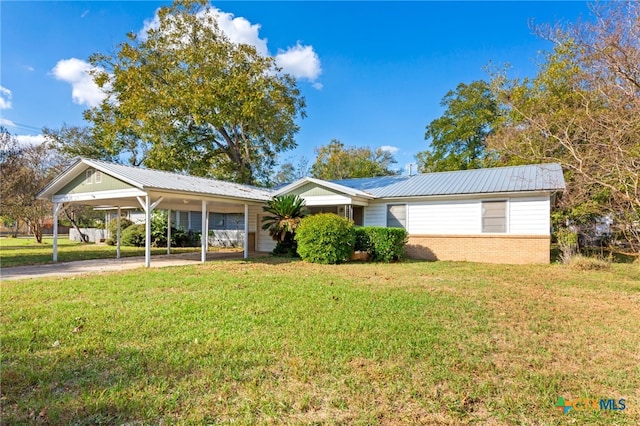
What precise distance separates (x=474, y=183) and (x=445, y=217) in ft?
6.39

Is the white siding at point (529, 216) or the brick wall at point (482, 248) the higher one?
the white siding at point (529, 216)

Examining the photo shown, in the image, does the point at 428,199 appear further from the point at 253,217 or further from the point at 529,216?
the point at 253,217

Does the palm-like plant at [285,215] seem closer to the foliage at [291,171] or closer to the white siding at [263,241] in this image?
the white siding at [263,241]

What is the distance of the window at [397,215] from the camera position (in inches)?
600

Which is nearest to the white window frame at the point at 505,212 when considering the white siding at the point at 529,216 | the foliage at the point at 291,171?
the white siding at the point at 529,216

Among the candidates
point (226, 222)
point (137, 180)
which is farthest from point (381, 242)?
point (226, 222)

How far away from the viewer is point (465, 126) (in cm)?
2836

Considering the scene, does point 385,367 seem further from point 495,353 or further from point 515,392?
point 495,353

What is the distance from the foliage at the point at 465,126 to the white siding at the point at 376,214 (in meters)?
15.3

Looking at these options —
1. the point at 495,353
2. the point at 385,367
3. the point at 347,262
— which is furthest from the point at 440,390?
the point at 347,262

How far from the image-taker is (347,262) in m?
13.1

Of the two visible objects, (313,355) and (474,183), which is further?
(474,183)

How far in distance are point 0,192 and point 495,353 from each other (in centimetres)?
2292

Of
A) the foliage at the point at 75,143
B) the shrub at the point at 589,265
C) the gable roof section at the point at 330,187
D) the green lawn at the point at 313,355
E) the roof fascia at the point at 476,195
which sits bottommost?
the green lawn at the point at 313,355
